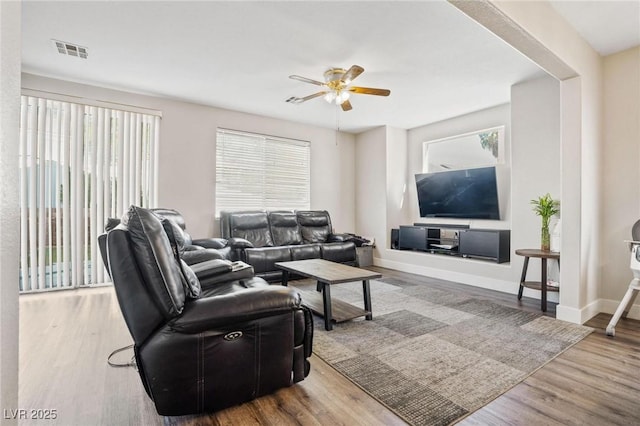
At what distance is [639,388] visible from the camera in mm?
1821

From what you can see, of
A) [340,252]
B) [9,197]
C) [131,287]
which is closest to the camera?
[9,197]

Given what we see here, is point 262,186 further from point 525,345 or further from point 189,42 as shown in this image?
point 525,345

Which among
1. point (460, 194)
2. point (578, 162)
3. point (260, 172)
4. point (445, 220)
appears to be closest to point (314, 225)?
point (260, 172)

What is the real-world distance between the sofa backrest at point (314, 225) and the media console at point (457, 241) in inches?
53.5

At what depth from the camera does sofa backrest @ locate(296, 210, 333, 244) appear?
17.9ft

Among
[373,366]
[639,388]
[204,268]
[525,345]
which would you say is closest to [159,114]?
[204,268]

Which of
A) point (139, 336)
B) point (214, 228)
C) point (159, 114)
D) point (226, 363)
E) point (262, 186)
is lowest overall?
point (226, 363)

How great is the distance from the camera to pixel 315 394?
1.76 metres

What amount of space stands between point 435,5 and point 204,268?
2.75 metres

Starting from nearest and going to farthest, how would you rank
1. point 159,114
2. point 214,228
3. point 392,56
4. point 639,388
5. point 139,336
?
1. point 139,336
2. point 639,388
3. point 392,56
4. point 159,114
5. point 214,228

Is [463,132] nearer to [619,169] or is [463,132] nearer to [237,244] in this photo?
[619,169]

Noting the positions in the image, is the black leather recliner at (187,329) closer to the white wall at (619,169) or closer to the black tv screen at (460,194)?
the white wall at (619,169)

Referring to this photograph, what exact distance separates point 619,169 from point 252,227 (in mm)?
4516

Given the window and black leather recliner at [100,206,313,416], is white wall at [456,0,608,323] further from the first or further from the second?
the window
